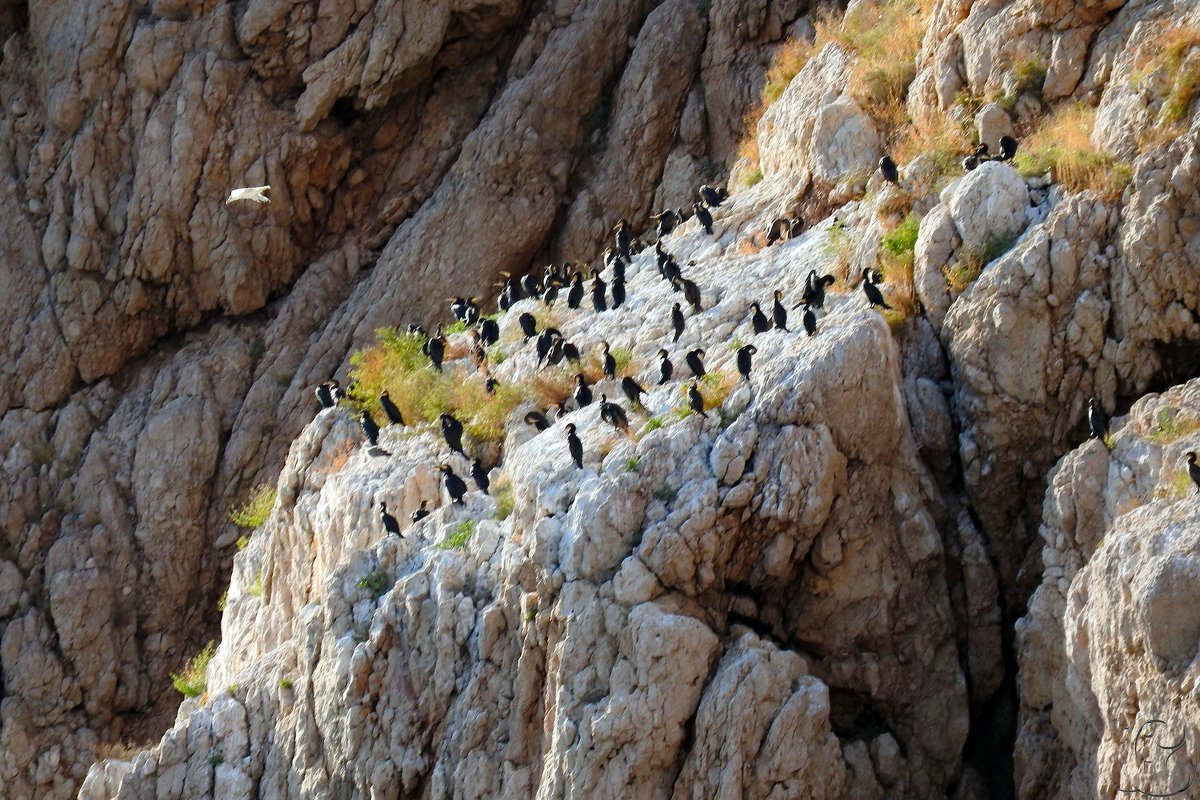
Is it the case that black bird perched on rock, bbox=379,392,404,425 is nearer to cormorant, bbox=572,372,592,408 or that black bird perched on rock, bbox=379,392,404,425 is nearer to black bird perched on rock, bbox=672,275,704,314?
cormorant, bbox=572,372,592,408

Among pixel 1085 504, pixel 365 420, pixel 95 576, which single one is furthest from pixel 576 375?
pixel 95 576

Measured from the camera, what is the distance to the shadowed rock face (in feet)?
121

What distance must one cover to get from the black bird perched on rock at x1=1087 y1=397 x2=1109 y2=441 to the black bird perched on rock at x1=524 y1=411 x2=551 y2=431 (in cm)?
752

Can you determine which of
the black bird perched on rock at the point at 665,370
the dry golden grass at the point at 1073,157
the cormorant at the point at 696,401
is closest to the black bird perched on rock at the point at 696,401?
the cormorant at the point at 696,401

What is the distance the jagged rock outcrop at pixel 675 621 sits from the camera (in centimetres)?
1936

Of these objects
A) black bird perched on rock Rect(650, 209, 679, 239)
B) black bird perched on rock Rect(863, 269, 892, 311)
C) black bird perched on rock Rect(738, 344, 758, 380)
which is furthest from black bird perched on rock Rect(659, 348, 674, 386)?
black bird perched on rock Rect(650, 209, 679, 239)

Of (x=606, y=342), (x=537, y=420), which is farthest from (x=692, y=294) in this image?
(x=537, y=420)

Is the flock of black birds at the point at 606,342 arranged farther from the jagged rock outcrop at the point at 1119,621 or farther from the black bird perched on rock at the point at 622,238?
the jagged rock outcrop at the point at 1119,621

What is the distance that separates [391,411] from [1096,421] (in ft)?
36.0

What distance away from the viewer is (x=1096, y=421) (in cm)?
2019

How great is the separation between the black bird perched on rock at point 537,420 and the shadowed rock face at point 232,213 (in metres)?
13.3

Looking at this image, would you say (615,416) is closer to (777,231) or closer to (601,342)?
(601,342)

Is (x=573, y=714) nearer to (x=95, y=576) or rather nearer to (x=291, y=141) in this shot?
(x=95, y=576)

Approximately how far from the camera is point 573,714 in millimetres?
19641
